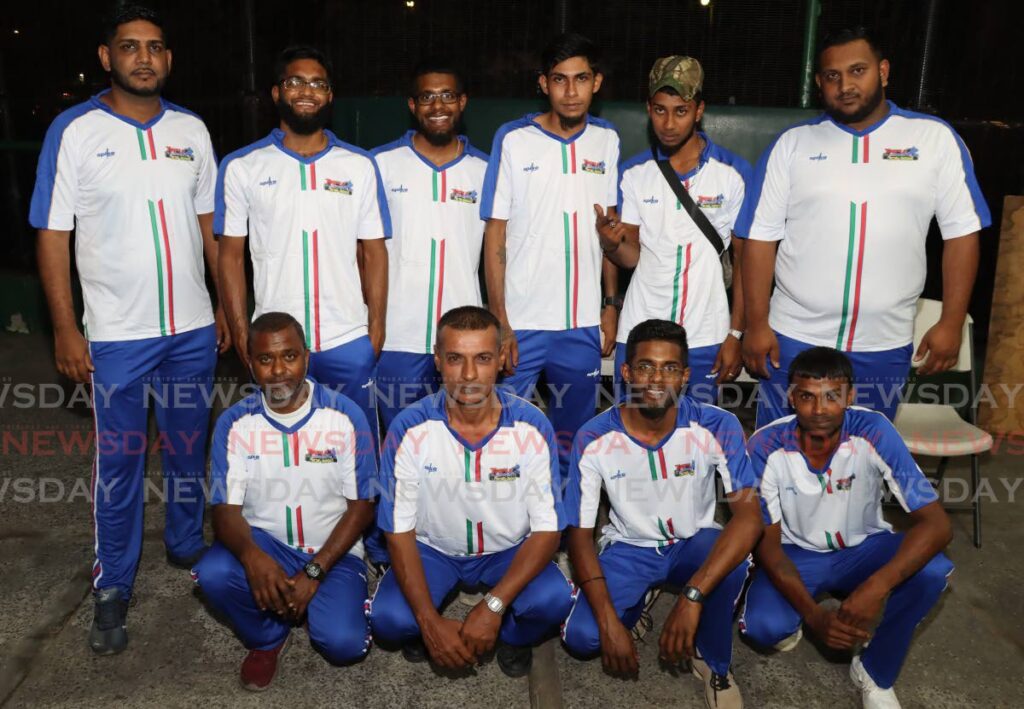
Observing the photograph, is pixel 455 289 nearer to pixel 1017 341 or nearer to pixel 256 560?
pixel 256 560

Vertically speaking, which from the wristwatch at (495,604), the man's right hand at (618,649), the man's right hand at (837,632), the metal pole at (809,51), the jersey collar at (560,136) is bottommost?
the man's right hand at (618,649)

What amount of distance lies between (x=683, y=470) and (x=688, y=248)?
96cm

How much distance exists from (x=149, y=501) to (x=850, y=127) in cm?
381

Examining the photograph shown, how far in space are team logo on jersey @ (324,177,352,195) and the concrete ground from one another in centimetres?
176

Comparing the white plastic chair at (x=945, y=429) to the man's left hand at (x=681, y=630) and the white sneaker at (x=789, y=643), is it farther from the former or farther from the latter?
the man's left hand at (x=681, y=630)

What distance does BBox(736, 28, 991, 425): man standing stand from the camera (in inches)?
128

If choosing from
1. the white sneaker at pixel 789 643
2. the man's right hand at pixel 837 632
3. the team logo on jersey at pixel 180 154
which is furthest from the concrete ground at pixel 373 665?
the team logo on jersey at pixel 180 154

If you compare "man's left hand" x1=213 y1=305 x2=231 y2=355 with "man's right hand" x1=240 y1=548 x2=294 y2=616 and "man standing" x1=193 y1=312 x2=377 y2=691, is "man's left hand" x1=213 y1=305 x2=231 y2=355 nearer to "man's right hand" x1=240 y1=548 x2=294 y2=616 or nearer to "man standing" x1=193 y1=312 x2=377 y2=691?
"man standing" x1=193 y1=312 x2=377 y2=691

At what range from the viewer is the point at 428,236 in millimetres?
3721

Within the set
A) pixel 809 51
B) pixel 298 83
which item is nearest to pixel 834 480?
pixel 298 83

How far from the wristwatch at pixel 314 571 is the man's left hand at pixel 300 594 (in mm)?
12

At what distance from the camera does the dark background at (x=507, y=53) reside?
5953mm

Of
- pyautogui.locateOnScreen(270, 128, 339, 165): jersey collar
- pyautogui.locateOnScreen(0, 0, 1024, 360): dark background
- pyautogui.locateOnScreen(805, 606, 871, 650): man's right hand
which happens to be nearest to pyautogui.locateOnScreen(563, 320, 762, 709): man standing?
pyautogui.locateOnScreen(805, 606, 871, 650): man's right hand

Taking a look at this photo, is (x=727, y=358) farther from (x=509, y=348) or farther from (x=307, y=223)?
(x=307, y=223)
